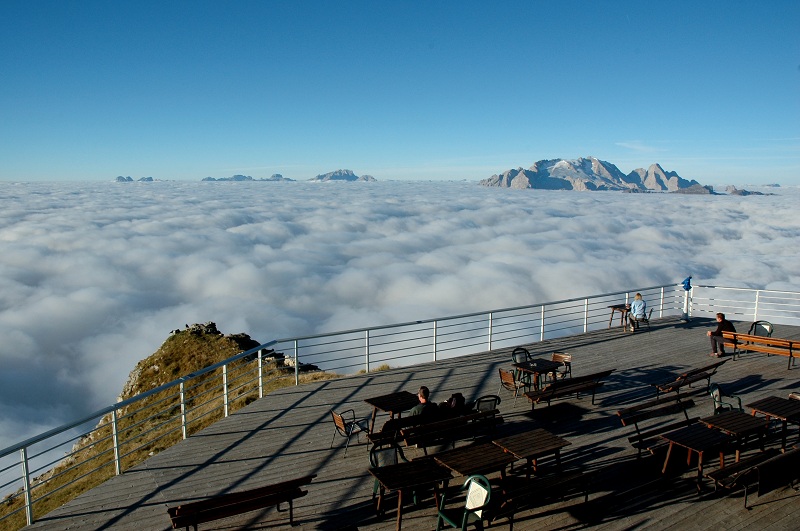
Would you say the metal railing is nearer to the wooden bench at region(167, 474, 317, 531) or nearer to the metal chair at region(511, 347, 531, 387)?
the metal chair at region(511, 347, 531, 387)

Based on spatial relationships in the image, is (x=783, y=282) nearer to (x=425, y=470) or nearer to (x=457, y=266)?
(x=457, y=266)

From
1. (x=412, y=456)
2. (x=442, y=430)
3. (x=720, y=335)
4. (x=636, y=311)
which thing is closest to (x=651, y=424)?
(x=442, y=430)

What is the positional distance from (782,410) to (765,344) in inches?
223

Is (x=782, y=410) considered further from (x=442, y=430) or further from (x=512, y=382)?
(x=442, y=430)

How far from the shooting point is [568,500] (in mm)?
6297

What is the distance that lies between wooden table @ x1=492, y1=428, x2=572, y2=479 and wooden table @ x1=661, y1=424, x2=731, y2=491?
1.35 meters

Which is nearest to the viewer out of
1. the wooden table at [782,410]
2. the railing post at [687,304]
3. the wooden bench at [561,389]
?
the wooden table at [782,410]

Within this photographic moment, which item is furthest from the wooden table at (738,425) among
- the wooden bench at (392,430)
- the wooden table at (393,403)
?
the wooden table at (393,403)

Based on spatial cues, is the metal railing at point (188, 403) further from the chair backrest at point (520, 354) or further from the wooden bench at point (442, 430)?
the wooden bench at point (442, 430)

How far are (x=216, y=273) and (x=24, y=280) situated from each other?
197 ft

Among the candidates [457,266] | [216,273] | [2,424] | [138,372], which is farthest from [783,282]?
[2,424]

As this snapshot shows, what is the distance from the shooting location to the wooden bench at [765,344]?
11.6 metres

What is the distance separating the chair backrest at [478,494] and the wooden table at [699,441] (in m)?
2.93

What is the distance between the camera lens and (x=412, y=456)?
25.5ft
